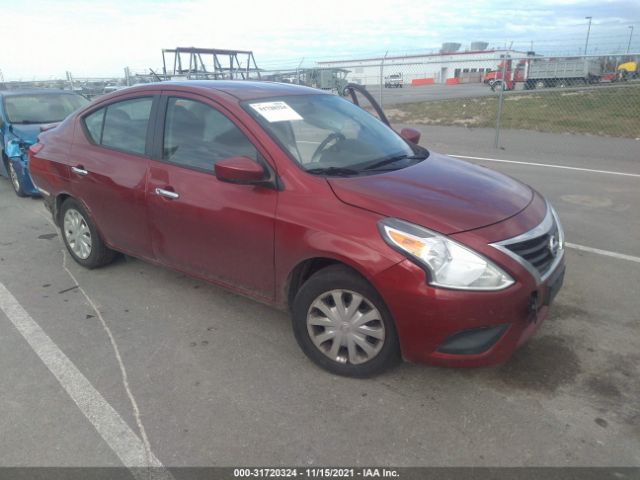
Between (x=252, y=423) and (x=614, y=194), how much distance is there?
634 cm

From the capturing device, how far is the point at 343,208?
2.77 meters

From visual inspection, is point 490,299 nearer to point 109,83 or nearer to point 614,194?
point 614,194

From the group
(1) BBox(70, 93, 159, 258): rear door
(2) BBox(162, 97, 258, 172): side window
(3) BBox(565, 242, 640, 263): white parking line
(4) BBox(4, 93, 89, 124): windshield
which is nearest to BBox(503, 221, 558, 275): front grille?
(2) BBox(162, 97, 258, 172): side window

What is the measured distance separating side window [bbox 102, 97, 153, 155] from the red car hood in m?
1.74

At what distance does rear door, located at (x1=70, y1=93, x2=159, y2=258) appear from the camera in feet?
12.5

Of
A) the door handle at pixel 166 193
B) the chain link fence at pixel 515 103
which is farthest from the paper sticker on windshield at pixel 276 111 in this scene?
the chain link fence at pixel 515 103

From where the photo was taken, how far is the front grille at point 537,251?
262 centimetres

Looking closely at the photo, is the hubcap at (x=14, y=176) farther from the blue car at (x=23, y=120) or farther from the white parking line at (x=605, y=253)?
the white parking line at (x=605, y=253)

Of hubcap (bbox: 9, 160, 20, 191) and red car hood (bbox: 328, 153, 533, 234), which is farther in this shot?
hubcap (bbox: 9, 160, 20, 191)

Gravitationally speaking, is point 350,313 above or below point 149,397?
above

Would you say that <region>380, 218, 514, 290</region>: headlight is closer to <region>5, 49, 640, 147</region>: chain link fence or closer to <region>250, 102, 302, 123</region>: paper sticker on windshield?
<region>250, 102, 302, 123</region>: paper sticker on windshield

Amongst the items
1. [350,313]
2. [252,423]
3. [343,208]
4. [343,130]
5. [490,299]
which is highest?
[343,130]

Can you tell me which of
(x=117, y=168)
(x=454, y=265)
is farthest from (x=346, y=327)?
(x=117, y=168)

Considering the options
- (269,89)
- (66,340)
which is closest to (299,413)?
(66,340)
